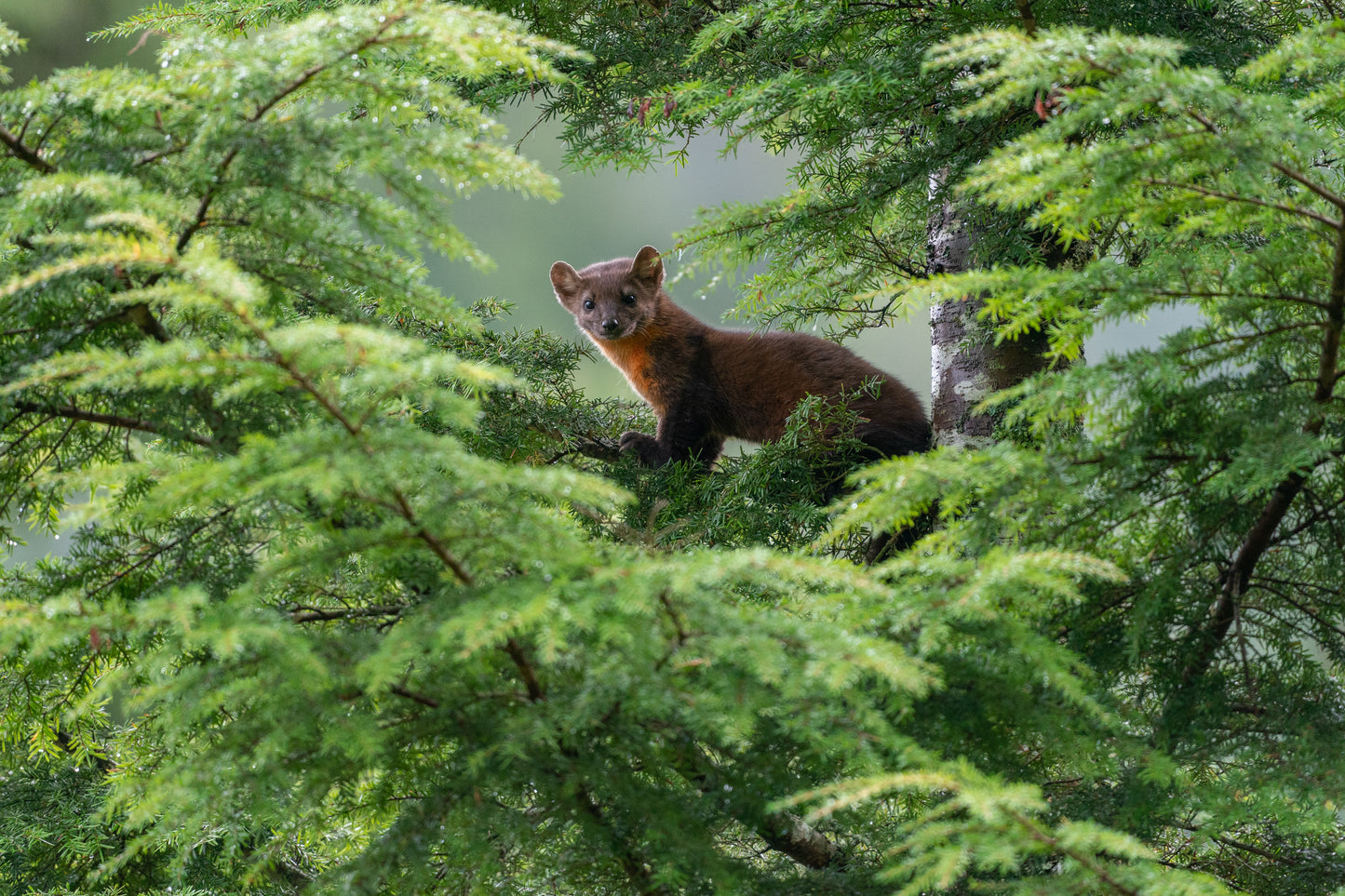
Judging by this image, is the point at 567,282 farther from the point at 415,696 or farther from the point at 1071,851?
the point at 1071,851

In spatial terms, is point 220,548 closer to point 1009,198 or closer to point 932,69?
point 1009,198

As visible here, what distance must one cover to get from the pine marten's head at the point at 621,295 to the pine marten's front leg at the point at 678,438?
0.51m

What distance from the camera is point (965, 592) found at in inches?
63.9

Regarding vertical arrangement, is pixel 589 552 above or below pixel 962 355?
below

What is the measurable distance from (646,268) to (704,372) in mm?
642

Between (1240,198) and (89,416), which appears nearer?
(1240,198)

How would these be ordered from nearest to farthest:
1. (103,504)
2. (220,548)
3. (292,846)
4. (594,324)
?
(103,504) → (220,548) → (292,846) → (594,324)

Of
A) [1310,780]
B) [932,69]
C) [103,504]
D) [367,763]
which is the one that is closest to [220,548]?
[103,504]

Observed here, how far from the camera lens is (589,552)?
5.44 feet

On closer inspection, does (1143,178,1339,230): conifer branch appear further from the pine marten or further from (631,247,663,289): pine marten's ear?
(631,247,663,289): pine marten's ear

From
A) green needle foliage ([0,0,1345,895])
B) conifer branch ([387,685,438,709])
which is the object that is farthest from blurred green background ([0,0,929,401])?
conifer branch ([387,685,438,709])

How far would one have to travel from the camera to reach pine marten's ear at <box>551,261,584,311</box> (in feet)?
18.2

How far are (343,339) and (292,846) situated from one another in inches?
96.4

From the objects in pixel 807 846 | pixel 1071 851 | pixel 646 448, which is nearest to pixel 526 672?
pixel 1071 851
